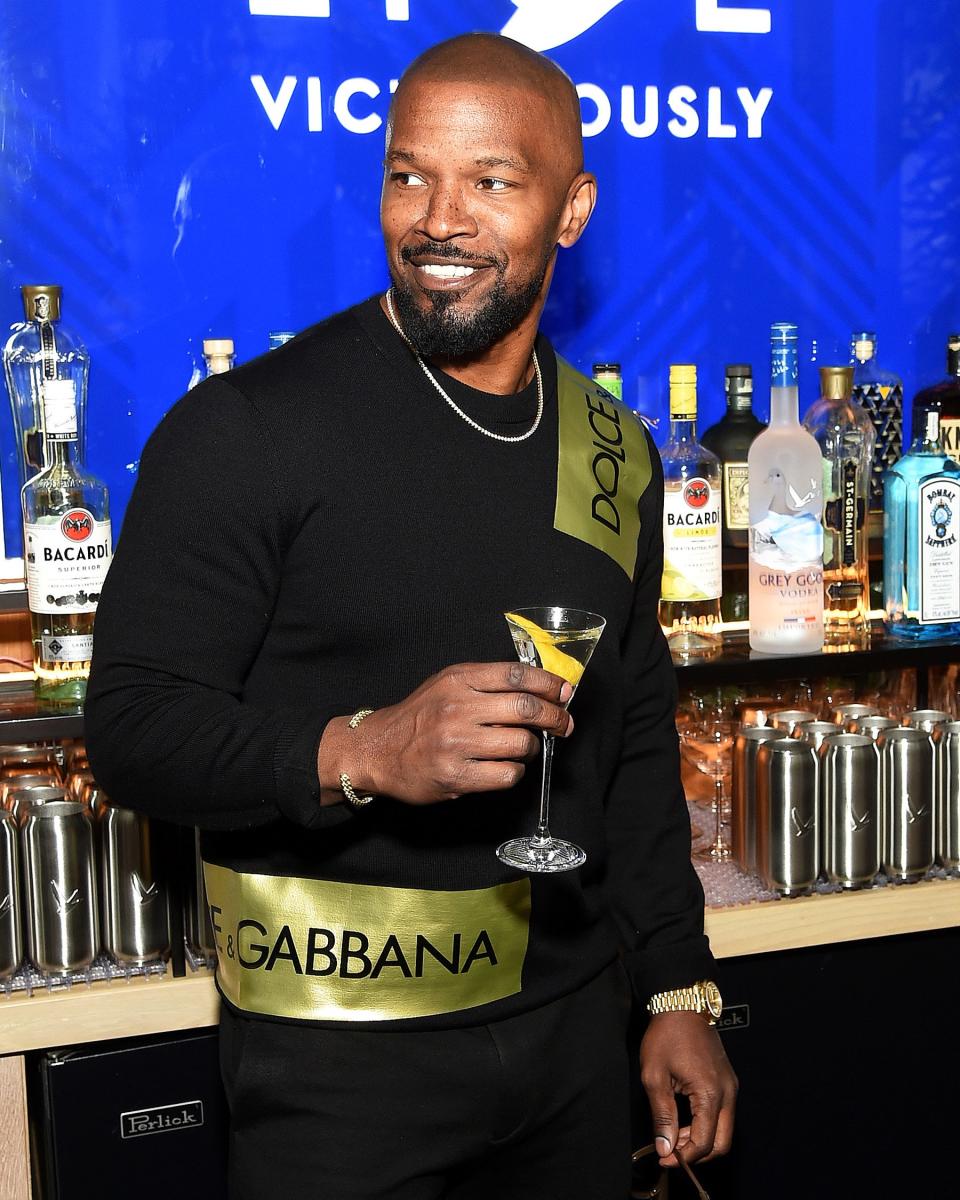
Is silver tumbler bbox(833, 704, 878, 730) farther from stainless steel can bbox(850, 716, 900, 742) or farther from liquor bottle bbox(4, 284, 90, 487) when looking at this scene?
liquor bottle bbox(4, 284, 90, 487)

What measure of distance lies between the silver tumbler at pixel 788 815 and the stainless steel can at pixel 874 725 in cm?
12

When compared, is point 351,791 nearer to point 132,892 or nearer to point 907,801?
point 132,892

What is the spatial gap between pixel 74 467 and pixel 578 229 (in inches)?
32.2

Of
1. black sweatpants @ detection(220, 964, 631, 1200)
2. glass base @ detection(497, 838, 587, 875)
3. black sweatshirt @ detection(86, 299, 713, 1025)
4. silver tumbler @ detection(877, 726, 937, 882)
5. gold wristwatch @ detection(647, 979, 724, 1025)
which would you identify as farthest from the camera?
silver tumbler @ detection(877, 726, 937, 882)

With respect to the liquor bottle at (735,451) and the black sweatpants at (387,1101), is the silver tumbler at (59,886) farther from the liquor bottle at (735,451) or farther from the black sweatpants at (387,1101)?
the liquor bottle at (735,451)

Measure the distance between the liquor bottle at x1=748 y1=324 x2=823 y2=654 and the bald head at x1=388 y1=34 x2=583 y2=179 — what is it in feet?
2.38

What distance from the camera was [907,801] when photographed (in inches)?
94.9

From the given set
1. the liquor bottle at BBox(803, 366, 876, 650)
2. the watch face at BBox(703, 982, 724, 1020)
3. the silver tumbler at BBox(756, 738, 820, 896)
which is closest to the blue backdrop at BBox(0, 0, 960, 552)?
the liquor bottle at BBox(803, 366, 876, 650)

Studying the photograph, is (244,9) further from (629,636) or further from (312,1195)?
(312,1195)

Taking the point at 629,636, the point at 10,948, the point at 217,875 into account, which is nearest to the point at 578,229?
the point at 629,636

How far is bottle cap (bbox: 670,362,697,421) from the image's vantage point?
2336mm

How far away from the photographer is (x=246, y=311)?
2.51m

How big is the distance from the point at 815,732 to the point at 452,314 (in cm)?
112

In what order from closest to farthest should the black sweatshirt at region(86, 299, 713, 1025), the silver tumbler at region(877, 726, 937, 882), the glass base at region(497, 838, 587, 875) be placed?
the glass base at region(497, 838, 587, 875)
the black sweatshirt at region(86, 299, 713, 1025)
the silver tumbler at region(877, 726, 937, 882)
